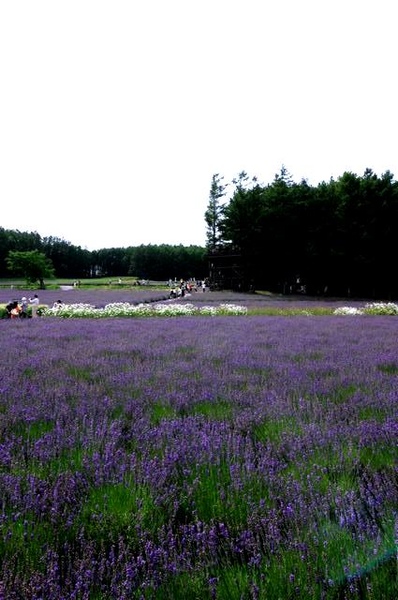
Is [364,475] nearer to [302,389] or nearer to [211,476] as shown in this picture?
[211,476]

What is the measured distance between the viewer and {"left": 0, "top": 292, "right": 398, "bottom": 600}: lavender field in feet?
6.49

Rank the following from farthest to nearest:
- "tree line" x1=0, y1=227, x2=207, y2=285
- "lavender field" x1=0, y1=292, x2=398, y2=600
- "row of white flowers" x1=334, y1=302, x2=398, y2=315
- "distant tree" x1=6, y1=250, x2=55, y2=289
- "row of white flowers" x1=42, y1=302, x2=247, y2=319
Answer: "tree line" x1=0, y1=227, x2=207, y2=285 → "distant tree" x1=6, y1=250, x2=55, y2=289 → "row of white flowers" x1=334, y1=302, x2=398, y2=315 → "row of white flowers" x1=42, y1=302, x2=247, y2=319 → "lavender field" x1=0, y1=292, x2=398, y2=600

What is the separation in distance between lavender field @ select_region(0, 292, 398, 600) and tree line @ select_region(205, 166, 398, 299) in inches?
1334

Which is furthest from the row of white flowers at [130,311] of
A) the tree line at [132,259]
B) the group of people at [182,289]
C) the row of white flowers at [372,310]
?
the tree line at [132,259]

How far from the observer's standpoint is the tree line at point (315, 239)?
1463 inches

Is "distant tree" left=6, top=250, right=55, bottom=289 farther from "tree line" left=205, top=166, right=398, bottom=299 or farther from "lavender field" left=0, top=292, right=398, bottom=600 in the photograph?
"lavender field" left=0, top=292, right=398, bottom=600

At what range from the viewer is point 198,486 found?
111 inches

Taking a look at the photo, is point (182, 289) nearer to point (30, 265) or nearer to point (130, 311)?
point (130, 311)

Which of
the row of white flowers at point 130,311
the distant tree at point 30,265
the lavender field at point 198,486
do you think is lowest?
the row of white flowers at point 130,311

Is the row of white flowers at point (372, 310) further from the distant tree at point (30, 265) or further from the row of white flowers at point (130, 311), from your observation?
the distant tree at point (30, 265)

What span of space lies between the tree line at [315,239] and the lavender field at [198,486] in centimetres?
3388

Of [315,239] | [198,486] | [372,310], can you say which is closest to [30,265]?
[315,239]

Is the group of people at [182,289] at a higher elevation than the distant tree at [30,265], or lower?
lower

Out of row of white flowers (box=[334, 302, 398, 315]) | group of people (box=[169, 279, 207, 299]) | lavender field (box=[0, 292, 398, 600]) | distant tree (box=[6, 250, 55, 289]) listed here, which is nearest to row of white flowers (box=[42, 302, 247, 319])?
row of white flowers (box=[334, 302, 398, 315])
